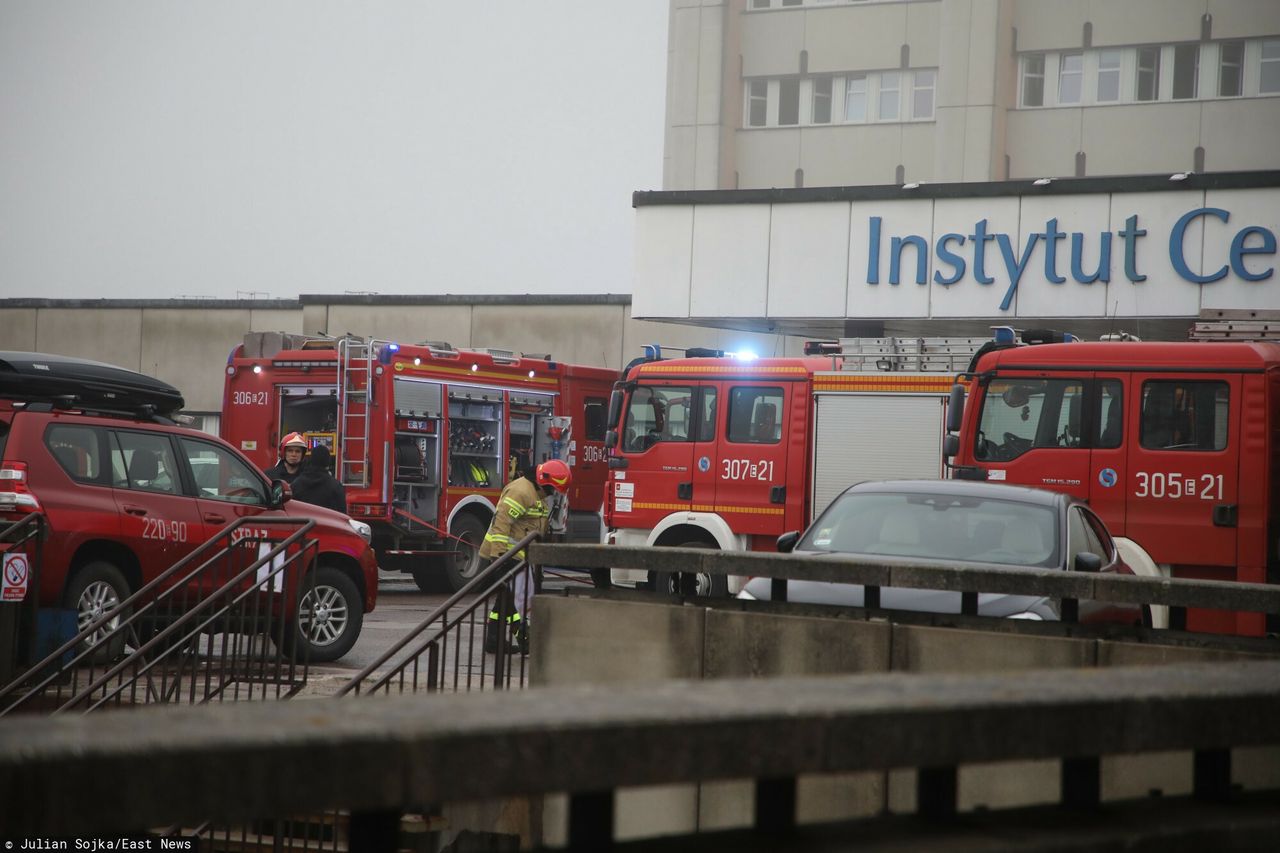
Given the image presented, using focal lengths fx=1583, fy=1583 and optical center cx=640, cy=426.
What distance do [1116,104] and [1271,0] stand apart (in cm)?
452

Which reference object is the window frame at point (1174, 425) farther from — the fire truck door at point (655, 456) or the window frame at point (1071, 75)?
the window frame at point (1071, 75)

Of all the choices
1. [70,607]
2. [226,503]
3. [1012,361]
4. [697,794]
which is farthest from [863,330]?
[697,794]

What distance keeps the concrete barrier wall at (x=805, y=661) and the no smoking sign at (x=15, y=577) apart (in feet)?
12.9

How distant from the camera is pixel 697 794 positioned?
287 inches

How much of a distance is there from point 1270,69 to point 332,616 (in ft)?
116

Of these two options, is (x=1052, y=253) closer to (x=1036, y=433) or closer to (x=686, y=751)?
(x=1036, y=433)

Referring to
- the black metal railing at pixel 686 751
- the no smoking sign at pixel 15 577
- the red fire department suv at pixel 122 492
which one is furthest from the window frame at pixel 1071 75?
the black metal railing at pixel 686 751

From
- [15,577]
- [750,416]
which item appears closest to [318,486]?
[15,577]

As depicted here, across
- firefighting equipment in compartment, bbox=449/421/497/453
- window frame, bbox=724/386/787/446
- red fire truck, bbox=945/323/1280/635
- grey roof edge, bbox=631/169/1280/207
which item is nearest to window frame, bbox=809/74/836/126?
grey roof edge, bbox=631/169/1280/207

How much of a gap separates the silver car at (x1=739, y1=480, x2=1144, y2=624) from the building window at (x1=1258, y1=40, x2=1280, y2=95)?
3428cm

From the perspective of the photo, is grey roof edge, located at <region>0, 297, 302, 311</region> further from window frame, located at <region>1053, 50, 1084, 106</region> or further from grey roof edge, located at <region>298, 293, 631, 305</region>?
window frame, located at <region>1053, 50, 1084, 106</region>

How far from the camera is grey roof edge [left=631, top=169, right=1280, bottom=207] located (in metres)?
21.8

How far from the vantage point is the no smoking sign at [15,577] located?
33.6ft

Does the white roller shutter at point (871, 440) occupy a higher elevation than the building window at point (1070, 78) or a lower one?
lower
